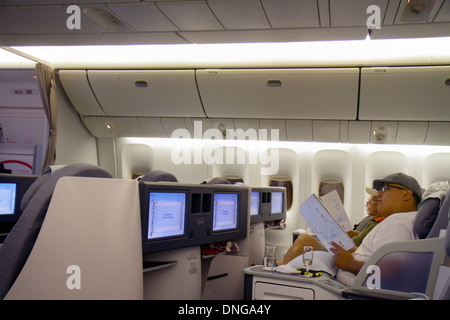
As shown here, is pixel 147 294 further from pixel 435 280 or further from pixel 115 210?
pixel 435 280

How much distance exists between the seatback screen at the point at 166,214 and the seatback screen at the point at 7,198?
2.35 metres

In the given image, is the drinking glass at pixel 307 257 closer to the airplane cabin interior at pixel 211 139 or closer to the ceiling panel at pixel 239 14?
the airplane cabin interior at pixel 211 139

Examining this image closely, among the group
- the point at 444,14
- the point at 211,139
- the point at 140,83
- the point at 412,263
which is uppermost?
the point at 444,14

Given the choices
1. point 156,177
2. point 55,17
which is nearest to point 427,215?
point 156,177

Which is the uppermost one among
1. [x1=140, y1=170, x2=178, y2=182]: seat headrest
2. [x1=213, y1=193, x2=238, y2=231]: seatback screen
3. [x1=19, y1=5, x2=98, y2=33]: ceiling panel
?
[x1=19, y1=5, x2=98, y2=33]: ceiling panel

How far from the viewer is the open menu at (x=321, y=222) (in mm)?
3805

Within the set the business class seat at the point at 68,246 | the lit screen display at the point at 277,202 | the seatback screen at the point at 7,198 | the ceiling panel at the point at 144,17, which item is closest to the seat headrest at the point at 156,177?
the business class seat at the point at 68,246

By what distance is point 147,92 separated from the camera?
26.4ft

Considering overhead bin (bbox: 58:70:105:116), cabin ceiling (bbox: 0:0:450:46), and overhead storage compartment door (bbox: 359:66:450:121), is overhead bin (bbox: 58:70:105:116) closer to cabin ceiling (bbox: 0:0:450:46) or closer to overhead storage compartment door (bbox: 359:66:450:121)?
cabin ceiling (bbox: 0:0:450:46)

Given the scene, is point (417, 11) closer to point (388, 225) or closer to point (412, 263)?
point (388, 225)

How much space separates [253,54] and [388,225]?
13.2 ft

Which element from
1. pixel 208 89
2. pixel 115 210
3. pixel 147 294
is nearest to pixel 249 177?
pixel 208 89

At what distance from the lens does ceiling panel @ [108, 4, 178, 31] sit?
448cm

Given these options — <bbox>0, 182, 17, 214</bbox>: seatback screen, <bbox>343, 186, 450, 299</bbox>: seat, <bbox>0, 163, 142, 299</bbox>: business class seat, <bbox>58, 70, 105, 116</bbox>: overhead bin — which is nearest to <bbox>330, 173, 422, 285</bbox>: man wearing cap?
<bbox>343, 186, 450, 299</bbox>: seat
